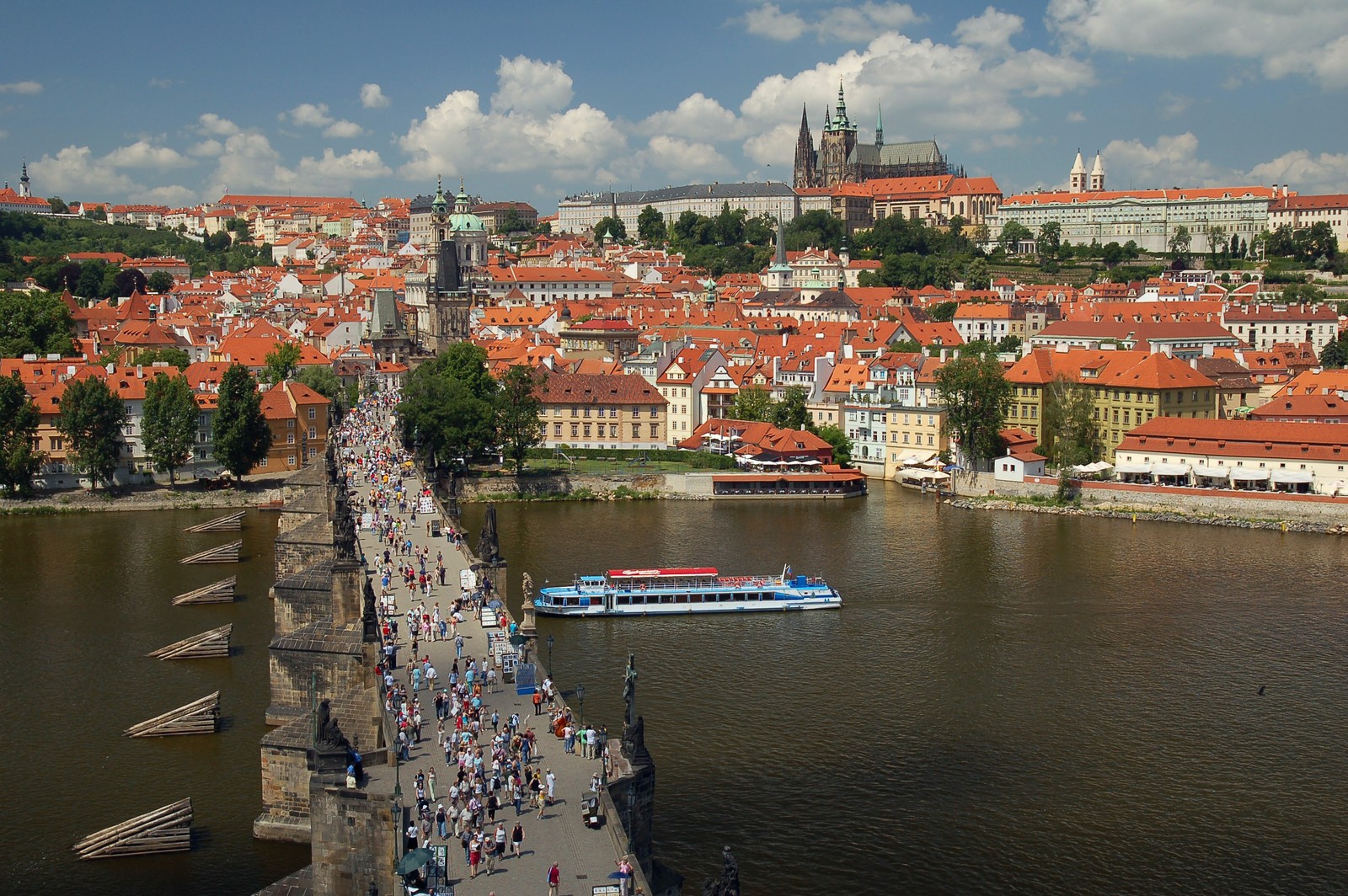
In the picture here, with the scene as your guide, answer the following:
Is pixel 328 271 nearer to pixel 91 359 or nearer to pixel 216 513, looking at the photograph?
pixel 91 359

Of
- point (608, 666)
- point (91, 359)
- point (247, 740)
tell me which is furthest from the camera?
point (91, 359)

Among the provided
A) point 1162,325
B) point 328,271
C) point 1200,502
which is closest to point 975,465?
point 1200,502

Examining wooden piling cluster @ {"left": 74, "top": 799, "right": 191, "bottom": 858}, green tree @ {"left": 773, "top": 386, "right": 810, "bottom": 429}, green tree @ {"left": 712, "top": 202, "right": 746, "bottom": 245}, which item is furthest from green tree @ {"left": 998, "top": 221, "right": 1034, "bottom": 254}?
wooden piling cluster @ {"left": 74, "top": 799, "right": 191, "bottom": 858}

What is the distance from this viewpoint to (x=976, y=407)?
44.6 meters

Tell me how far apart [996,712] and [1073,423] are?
961 inches

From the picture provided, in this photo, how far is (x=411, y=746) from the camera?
50.5 feet

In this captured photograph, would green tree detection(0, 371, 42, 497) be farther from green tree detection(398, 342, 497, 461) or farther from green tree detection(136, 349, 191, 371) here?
green tree detection(398, 342, 497, 461)

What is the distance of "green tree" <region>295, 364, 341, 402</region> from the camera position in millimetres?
50250

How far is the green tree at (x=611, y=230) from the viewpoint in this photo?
128 meters

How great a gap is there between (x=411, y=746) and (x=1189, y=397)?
37609mm

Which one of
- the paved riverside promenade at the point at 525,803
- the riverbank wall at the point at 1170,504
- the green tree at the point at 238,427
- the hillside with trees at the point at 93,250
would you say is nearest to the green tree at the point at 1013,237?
the hillside with trees at the point at 93,250

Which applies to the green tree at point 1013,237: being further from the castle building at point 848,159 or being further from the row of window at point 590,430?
the row of window at point 590,430

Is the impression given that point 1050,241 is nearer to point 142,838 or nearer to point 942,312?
point 942,312

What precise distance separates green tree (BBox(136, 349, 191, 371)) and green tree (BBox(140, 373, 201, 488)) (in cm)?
962
